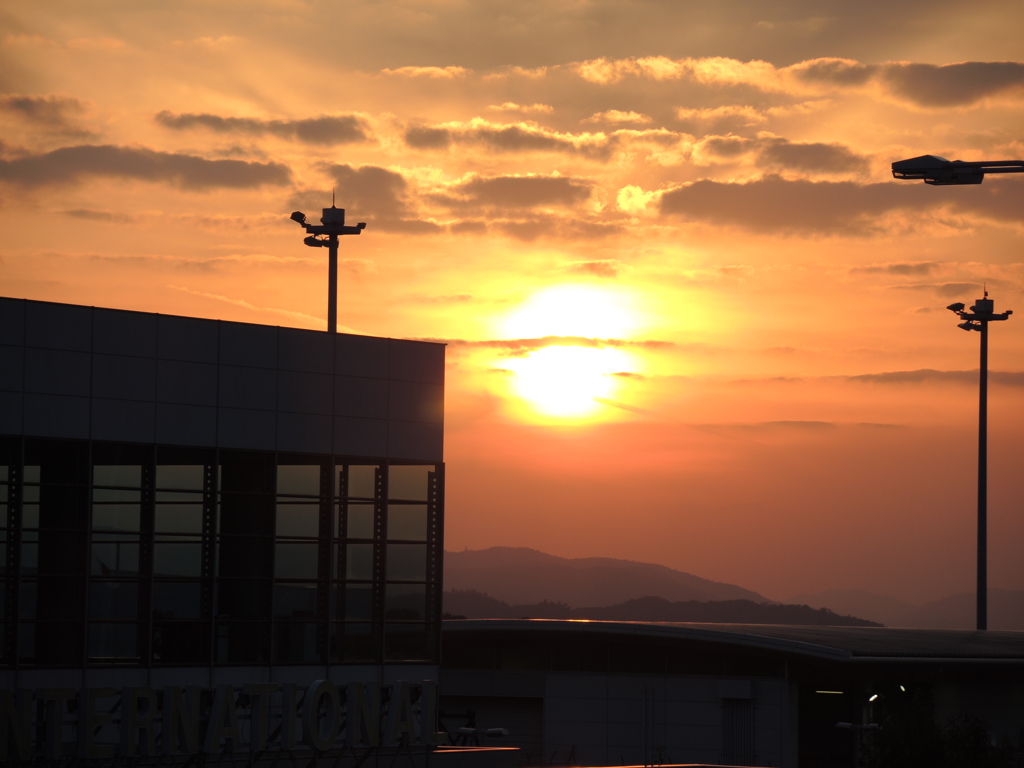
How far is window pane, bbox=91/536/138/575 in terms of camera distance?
41344 mm

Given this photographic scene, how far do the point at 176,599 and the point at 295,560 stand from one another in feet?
13.8

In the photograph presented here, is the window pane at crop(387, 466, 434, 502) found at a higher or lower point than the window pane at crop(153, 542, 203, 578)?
higher

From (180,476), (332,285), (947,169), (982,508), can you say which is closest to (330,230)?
(332,285)

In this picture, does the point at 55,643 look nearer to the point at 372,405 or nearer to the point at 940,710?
the point at 372,405

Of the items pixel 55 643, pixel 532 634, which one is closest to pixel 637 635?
pixel 532 634

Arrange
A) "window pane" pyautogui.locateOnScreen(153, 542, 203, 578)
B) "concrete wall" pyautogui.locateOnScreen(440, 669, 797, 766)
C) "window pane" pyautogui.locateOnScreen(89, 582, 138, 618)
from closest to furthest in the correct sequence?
"window pane" pyautogui.locateOnScreen(89, 582, 138, 618)
"window pane" pyautogui.locateOnScreen(153, 542, 203, 578)
"concrete wall" pyautogui.locateOnScreen(440, 669, 797, 766)

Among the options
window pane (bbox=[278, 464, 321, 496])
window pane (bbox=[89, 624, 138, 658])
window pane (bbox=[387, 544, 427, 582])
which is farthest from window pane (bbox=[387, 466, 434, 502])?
window pane (bbox=[89, 624, 138, 658])

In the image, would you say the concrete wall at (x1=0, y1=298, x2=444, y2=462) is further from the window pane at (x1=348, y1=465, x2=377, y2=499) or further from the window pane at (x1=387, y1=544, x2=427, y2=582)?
the window pane at (x1=387, y1=544, x2=427, y2=582)

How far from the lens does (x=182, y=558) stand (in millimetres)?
42000

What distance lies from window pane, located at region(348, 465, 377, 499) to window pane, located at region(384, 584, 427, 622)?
125 inches

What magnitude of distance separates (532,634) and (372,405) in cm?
2339

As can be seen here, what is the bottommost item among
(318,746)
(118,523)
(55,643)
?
(318,746)

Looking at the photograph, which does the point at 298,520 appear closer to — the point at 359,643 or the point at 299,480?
the point at 299,480

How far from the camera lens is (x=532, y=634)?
65.5 metres
